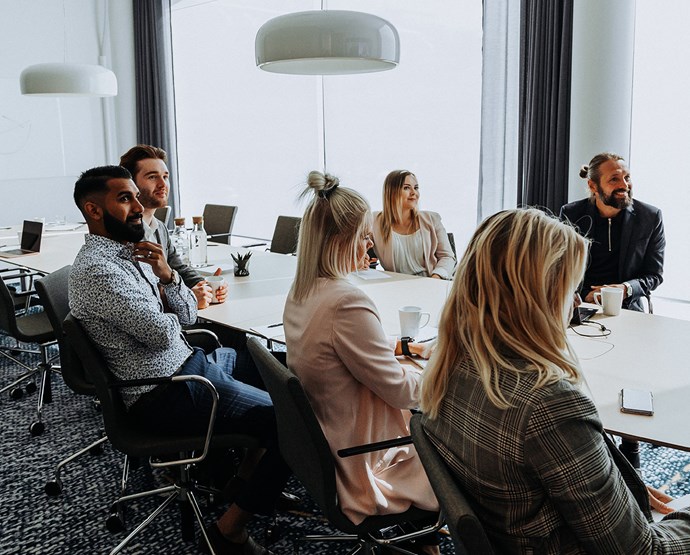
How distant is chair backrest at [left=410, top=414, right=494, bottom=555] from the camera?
1207mm

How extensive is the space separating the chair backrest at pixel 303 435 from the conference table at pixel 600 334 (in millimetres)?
698

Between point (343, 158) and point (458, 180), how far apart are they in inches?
53.2

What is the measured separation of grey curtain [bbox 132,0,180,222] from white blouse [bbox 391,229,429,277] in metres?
4.87

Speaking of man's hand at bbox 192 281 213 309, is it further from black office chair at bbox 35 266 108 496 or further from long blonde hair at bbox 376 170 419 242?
long blonde hair at bbox 376 170 419 242

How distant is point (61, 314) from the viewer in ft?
10.3

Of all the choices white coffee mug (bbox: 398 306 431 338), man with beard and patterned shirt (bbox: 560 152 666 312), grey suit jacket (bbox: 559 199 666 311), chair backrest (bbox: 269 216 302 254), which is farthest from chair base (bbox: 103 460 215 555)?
chair backrest (bbox: 269 216 302 254)

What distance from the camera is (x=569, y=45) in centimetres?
452

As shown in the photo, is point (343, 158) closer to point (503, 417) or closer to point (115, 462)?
point (115, 462)

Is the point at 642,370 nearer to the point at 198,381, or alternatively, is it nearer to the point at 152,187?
the point at 198,381

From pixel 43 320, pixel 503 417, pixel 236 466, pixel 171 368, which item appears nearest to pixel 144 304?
pixel 171 368

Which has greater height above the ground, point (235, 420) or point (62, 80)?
point (62, 80)

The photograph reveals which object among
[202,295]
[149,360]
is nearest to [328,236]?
[149,360]

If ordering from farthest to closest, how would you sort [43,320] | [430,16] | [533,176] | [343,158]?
1. [343,158]
2. [430,16]
3. [533,176]
4. [43,320]

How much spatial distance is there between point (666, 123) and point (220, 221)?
3566 millimetres
